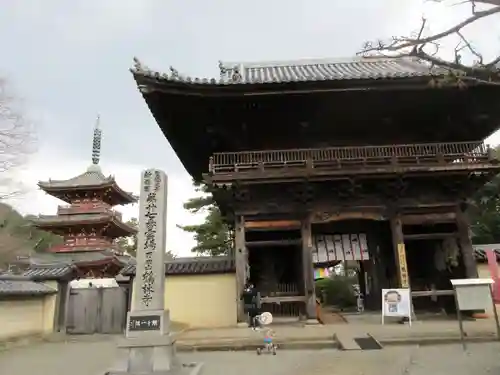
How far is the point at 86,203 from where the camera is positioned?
27.1m

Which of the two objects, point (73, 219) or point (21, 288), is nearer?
point (21, 288)

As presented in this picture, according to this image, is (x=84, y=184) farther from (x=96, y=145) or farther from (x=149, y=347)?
(x=149, y=347)

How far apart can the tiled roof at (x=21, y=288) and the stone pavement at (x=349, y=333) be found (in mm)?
6071

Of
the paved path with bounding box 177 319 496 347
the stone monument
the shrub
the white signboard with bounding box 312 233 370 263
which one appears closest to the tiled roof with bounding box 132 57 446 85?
the white signboard with bounding box 312 233 370 263

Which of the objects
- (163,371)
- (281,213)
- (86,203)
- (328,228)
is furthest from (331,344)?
(86,203)

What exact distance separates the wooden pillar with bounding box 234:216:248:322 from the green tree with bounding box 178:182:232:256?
13.5 m

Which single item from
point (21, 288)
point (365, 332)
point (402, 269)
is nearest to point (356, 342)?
point (365, 332)

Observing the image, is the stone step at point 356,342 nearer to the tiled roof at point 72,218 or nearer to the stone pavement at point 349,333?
the stone pavement at point 349,333

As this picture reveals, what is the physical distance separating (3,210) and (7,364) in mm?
12968

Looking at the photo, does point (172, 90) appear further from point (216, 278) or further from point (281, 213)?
point (216, 278)

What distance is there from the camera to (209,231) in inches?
1061

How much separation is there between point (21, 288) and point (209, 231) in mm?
14679

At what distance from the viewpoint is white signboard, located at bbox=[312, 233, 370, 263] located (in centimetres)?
1341

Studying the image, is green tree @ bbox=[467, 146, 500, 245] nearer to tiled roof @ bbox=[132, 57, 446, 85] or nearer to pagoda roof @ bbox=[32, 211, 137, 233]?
tiled roof @ bbox=[132, 57, 446, 85]
